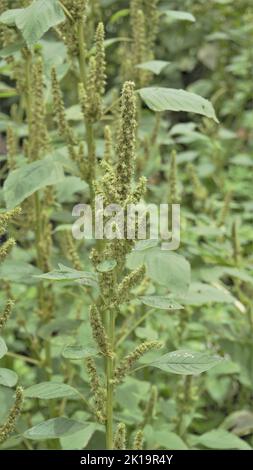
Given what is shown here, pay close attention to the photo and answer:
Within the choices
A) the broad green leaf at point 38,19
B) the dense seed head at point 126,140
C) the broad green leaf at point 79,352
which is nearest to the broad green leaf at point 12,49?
the broad green leaf at point 38,19

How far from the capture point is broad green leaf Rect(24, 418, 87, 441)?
1312 millimetres

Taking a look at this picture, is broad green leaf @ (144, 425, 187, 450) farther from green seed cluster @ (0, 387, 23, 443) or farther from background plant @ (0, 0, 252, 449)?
green seed cluster @ (0, 387, 23, 443)

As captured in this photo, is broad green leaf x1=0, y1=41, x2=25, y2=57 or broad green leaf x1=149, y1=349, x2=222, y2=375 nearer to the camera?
broad green leaf x1=149, y1=349, x2=222, y2=375

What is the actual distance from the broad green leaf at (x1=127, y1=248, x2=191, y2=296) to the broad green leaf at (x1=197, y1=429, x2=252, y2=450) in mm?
661

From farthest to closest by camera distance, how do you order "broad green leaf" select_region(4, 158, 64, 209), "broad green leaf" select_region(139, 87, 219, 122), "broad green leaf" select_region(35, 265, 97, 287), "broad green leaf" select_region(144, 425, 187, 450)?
"broad green leaf" select_region(144, 425, 187, 450), "broad green leaf" select_region(4, 158, 64, 209), "broad green leaf" select_region(139, 87, 219, 122), "broad green leaf" select_region(35, 265, 97, 287)

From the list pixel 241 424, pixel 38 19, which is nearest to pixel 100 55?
pixel 38 19

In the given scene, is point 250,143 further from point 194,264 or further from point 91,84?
point 91,84

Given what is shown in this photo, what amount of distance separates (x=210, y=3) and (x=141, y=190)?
3534 millimetres

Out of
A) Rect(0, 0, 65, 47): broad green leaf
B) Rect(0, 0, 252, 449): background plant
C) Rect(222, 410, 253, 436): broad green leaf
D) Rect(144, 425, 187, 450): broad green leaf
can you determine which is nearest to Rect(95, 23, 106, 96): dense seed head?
Rect(0, 0, 252, 449): background plant

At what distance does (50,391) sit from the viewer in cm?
136

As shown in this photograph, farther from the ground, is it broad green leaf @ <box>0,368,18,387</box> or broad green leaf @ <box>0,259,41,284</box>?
broad green leaf @ <box>0,259,41,284</box>

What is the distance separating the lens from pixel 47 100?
1.91 metres

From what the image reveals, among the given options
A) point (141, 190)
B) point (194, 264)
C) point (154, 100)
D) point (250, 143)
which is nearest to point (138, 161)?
point (194, 264)

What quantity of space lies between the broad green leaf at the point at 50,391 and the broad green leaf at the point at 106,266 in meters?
0.27
